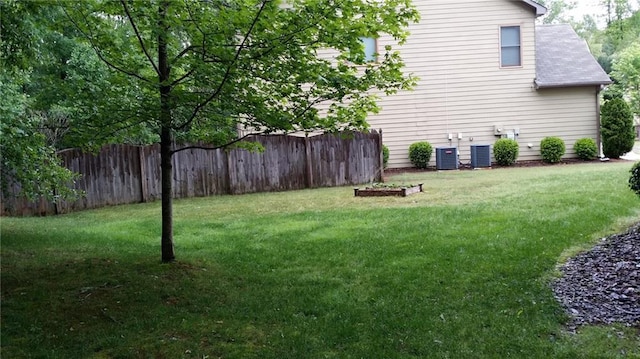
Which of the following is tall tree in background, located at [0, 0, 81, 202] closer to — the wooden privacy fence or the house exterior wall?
the wooden privacy fence

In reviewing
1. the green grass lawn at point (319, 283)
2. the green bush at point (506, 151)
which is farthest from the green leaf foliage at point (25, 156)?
the green bush at point (506, 151)

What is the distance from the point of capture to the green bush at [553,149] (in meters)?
18.0

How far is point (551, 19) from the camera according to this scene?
173ft

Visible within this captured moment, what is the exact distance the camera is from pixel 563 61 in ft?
64.0

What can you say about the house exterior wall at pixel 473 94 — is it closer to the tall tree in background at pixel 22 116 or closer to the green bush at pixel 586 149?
the green bush at pixel 586 149

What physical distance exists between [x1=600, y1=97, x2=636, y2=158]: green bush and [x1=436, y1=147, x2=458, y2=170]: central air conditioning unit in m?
4.98

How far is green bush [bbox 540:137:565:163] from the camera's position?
17969 millimetres

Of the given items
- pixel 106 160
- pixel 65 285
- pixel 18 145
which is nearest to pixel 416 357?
pixel 65 285

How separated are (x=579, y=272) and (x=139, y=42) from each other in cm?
514

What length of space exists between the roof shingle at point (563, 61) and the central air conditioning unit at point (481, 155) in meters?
2.74

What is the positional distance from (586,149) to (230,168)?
11664 millimetres

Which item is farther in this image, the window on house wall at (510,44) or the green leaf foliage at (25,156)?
the window on house wall at (510,44)

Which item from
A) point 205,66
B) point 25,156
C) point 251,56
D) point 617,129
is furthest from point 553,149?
point 25,156

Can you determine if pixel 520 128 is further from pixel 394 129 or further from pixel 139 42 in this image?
pixel 139 42
